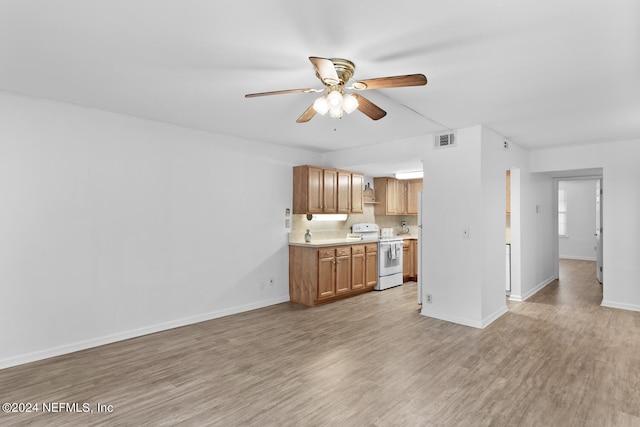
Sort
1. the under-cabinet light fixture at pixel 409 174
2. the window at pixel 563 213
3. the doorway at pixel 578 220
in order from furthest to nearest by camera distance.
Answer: the window at pixel 563 213
the doorway at pixel 578 220
the under-cabinet light fixture at pixel 409 174

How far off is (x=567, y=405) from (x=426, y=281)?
236cm

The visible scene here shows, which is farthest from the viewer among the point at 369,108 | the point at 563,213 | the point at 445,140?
the point at 563,213

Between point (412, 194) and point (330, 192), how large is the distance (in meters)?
2.56

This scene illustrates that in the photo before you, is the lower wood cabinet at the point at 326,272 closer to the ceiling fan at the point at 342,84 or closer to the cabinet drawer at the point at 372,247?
the cabinet drawer at the point at 372,247

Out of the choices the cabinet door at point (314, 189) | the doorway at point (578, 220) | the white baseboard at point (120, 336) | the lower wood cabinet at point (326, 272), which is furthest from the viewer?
the doorway at point (578, 220)

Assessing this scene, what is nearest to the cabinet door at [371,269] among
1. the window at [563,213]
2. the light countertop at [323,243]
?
the light countertop at [323,243]

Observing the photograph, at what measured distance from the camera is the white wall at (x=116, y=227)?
329 centimetres

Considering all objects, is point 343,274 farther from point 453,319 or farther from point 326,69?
point 326,69

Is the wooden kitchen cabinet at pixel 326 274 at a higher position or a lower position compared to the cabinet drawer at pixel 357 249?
lower

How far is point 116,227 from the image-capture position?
3.87m

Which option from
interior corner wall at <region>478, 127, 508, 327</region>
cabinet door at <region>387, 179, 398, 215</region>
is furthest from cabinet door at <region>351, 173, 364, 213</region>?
interior corner wall at <region>478, 127, 508, 327</region>

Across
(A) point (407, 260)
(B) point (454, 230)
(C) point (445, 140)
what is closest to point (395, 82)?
(C) point (445, 140)

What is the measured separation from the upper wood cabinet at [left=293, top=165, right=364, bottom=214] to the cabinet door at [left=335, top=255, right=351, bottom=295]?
861mm

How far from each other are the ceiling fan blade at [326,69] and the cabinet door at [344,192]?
3697mm
